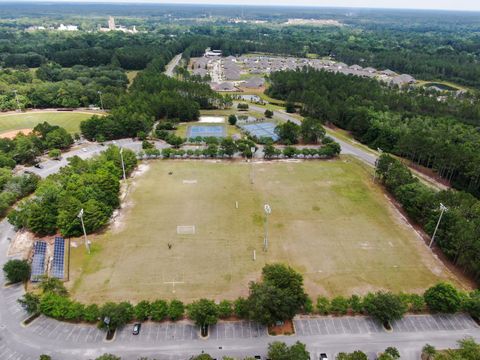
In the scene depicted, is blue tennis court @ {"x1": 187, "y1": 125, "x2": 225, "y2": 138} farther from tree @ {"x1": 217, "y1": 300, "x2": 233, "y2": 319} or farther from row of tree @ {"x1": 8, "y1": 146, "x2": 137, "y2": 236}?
tree @ {"x1": 217, "y1": 300, "x2": 233, "y2": 319}

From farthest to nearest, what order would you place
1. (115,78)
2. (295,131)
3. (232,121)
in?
(115,78) < (232,121) < (295,131)

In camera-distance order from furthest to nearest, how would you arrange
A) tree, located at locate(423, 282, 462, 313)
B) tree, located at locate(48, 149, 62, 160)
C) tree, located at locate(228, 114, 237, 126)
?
1. tree, located at locate(228, 114, 237, 126)
2. tree, located at locate(48, 149, 62, 160)
3. tree, located at locate(423, 282, 462, 313)

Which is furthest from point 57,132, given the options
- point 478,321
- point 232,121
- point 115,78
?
point 478,321

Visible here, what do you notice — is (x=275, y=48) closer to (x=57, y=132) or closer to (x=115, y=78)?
(x=115, y=78)

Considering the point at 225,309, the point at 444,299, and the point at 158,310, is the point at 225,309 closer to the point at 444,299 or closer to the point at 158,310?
the point at 158,310

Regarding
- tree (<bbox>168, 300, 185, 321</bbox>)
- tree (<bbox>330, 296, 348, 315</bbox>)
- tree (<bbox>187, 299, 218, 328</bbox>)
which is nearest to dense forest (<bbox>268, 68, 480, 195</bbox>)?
tree (<bbox>330, 296, 348, 315</bbox>)

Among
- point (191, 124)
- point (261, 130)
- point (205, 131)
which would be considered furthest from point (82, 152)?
point (261, 130)

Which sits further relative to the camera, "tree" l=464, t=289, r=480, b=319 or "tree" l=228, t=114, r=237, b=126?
"tree" l=228, t=114, r=237, b=126
